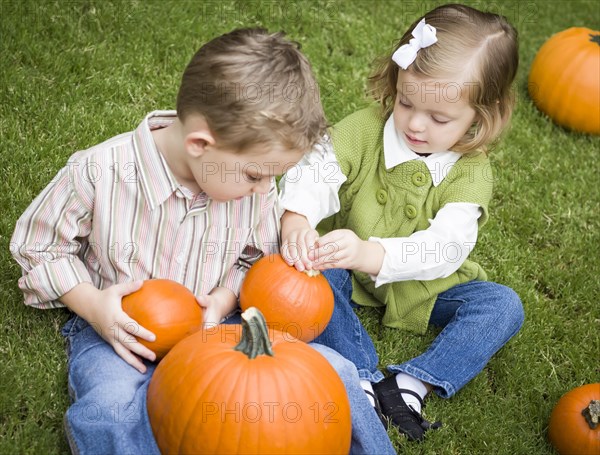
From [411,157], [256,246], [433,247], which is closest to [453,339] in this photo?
[433,247]

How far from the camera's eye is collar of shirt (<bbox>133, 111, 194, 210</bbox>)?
2.58 metres

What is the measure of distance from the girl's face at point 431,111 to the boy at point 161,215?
634mm

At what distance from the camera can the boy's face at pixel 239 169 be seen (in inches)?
94.8

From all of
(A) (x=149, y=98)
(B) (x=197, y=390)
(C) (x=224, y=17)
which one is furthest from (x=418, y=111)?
(C) (x=224, y=17)

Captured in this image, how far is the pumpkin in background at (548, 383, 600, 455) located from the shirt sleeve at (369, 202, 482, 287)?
690 millimetres

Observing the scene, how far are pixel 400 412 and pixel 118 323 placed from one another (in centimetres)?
113

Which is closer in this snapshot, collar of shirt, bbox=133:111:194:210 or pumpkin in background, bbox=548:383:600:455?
collar of shirt, bbox=133:111:194:210

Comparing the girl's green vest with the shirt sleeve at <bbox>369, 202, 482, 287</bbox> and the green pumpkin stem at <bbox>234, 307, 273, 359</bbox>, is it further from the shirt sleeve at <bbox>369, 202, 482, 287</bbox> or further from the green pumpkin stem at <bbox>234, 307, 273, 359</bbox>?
the green pumpkin stem at <bbox>234, 307, 273, 359</bbox>

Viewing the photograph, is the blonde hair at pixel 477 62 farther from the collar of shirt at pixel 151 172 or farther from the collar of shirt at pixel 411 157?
the collar of shirt at pixel 151 172

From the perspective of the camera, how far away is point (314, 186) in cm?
314

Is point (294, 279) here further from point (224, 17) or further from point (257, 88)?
point (224, 17)

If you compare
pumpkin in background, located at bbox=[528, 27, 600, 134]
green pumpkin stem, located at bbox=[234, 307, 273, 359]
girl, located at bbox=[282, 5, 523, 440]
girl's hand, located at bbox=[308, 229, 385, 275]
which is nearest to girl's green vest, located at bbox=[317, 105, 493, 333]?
girl, located at bbox=[282, 5, 523, 440]

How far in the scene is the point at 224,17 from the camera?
4.74 meters

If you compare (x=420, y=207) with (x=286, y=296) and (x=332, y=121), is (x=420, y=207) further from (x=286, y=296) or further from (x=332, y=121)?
(x=332, y=121)
